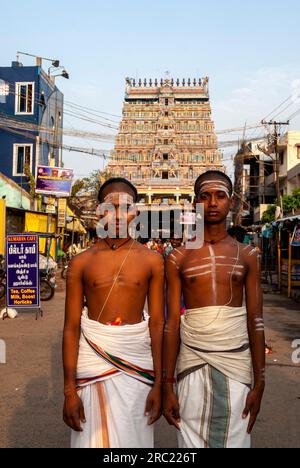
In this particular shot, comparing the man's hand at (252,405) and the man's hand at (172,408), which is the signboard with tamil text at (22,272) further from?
the man's hand at (252,405)

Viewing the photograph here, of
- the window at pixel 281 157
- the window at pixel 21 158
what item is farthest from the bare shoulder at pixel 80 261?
the window at pixel 281 157

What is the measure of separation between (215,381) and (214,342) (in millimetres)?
192

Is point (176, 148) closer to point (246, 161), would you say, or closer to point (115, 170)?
point (115, 170)

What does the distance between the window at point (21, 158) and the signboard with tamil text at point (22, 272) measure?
17.7 meters

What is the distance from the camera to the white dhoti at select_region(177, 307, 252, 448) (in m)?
2.37

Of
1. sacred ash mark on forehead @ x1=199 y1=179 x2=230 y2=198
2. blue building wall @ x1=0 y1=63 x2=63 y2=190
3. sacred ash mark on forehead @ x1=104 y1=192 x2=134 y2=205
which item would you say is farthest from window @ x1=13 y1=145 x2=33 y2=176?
sacred ash mark on forehead @ x1=199 y1=179 x2=230 y2=198

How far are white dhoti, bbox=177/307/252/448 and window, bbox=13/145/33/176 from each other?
25.6 meters

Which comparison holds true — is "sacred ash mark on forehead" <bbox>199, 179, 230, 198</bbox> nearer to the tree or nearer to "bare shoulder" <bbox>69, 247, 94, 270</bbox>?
"bare shoulder" <bbox>69, 247, 94, 270</bbox>

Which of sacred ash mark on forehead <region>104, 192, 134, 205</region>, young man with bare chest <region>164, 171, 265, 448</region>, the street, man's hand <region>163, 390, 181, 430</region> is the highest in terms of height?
sacred ash mark on forehead <region>104, 192, 134, 205</region>

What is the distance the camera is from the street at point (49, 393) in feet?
13.0

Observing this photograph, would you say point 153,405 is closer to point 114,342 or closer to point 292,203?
point 114,342

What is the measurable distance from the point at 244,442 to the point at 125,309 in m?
0.89

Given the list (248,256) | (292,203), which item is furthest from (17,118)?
(248,256)

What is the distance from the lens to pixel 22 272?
9883 mm
